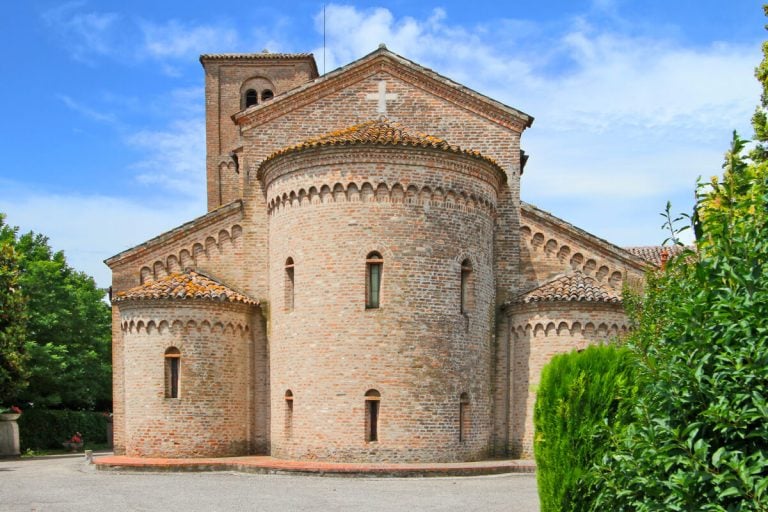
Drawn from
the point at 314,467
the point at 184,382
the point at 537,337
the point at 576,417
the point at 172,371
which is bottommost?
the point at 314,467

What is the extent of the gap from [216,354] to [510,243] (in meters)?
9.00

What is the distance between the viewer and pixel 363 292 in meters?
20.3

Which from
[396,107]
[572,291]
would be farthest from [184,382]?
[572,291]

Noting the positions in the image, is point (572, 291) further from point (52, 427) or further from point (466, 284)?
point (52, 427)

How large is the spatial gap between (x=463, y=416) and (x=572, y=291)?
14.9 feet

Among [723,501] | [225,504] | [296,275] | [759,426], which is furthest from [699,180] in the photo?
[296,275]

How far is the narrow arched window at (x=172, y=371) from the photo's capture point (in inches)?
856

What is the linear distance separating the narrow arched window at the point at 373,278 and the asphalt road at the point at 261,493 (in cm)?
457

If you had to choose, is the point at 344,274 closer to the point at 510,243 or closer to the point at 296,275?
the point at 296,275

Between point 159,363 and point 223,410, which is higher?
point 159,363

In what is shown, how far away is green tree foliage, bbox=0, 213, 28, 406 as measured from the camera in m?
27.9

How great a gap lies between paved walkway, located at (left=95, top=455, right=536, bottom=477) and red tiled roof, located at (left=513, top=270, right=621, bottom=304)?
4.38m

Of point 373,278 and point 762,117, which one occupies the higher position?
point 762,117

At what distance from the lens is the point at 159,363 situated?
21688 millimetres
